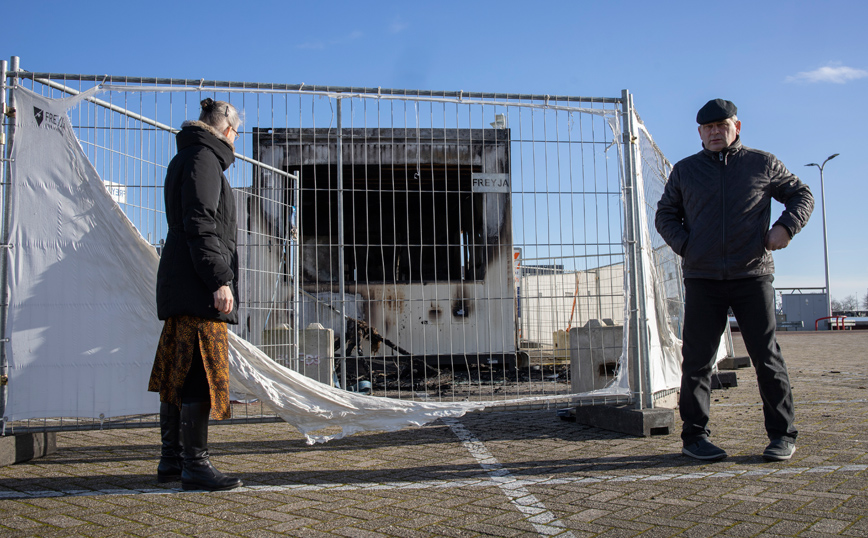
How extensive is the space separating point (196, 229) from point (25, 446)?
2.01 m

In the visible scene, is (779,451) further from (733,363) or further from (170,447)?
(733,363)

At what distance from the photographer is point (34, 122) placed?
13.7 feet

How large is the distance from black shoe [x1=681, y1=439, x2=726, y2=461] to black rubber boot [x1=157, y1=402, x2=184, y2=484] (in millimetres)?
2901

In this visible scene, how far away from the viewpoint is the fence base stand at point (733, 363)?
9547mm

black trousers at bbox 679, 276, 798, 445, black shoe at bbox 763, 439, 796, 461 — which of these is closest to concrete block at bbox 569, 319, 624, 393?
black trousers at bbox 679, 276, 798, 445

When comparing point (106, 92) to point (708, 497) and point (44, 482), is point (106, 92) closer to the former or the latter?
point (44, 482)

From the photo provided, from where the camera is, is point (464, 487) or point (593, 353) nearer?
point (464, 487)

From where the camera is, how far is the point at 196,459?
3357 millimetres

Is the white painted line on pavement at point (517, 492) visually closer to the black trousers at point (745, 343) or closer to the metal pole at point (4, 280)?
the black trousers at point (745, 343)

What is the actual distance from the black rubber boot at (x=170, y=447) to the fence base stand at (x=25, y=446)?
43.7 inches

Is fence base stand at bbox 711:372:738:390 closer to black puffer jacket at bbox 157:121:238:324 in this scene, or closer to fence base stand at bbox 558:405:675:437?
fence base stand at bbox 558:405:675:437

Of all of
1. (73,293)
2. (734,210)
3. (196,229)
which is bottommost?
(73,293)

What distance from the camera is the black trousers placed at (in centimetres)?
383

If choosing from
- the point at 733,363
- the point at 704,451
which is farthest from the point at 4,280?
the point at 733,363
